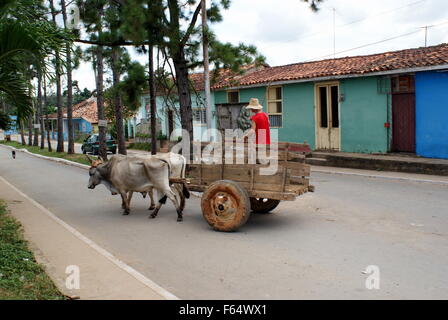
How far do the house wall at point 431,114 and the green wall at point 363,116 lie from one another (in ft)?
4.64

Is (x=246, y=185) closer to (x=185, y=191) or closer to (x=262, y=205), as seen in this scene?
(x=262, y=205)

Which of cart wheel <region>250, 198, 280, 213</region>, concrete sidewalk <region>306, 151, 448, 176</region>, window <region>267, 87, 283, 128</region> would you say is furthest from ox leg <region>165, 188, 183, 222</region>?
window <region>267, 87, 283, 128</region>

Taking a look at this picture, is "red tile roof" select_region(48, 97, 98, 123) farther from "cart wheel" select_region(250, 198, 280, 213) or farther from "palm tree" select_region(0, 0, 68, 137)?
"cart wheel" select_region(250, 198, 280, 213)

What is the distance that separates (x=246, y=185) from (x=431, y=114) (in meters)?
10.5

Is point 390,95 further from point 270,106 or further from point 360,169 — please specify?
point 270,106

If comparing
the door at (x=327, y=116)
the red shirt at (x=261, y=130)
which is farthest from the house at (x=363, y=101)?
the red shirt at (x=261, y=130)

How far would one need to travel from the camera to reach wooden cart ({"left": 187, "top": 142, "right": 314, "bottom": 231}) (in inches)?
305

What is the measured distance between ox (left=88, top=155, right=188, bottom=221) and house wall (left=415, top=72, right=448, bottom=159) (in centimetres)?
1025

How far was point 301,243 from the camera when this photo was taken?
7250 millimetres

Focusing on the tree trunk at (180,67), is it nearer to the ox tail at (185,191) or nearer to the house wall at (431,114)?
the ox tail at (185,191)

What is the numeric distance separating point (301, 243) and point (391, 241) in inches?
52.1

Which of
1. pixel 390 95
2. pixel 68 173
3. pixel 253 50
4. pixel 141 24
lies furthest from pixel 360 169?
pixel 68 173

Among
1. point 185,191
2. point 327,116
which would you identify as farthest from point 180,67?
point 327,116

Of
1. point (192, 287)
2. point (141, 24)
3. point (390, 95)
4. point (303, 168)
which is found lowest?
point (192, 287)
